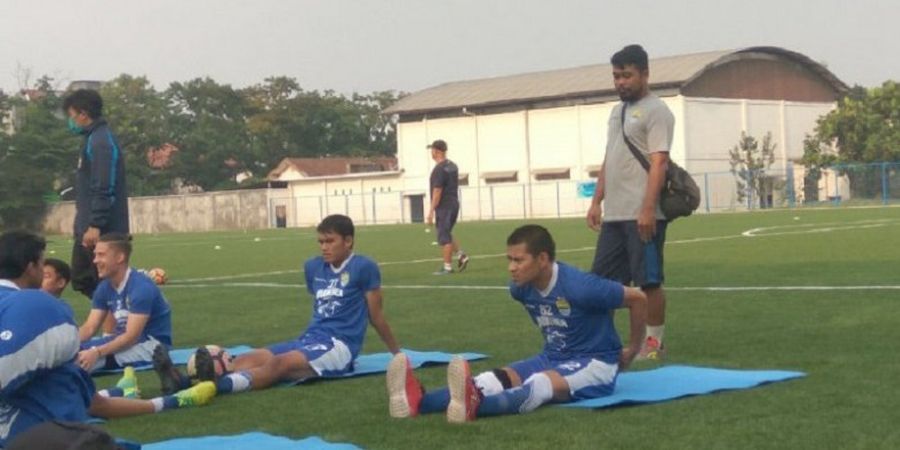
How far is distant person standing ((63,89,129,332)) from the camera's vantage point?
10289 mm

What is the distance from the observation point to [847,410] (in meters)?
6.44

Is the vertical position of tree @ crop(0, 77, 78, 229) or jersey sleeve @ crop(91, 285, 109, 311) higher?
tree @ crop(0, 77, 78, 229)

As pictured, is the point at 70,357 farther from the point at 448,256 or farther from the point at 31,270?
the point at 448,256

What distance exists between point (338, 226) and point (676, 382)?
7.94ft

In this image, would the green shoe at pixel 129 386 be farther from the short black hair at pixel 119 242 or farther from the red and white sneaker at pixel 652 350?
the red and white sneaker at pixel 652 350

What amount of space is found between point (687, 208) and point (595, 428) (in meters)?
2.84

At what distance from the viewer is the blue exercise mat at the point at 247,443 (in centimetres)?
606

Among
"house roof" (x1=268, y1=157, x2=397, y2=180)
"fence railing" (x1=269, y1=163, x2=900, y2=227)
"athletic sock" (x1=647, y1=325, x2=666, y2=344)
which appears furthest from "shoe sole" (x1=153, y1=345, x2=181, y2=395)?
"house roof" (x1=268, y1=157, x2=397, y2=180)

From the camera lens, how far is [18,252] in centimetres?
561

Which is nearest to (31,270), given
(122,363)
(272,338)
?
(122,363)

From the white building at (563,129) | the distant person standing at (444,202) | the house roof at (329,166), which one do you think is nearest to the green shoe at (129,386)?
the distant person standing at (444,202)

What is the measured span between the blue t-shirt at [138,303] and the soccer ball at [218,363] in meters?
0.99

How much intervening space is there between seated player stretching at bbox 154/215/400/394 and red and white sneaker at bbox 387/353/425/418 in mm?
1595

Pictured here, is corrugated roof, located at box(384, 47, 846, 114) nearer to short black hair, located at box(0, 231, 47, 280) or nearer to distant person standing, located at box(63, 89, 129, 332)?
distant person standing, located at box(63, 89, 129, 332)
